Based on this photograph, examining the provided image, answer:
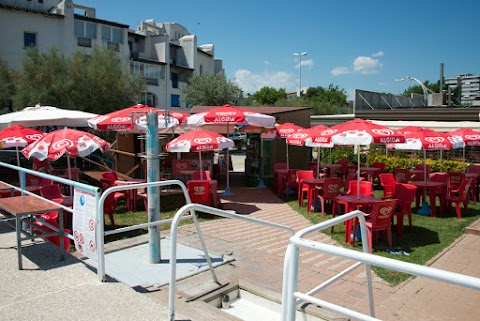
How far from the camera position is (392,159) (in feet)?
57.1

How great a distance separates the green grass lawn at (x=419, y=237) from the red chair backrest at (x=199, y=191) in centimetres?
266

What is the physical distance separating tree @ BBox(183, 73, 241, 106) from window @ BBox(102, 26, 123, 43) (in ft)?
30.4

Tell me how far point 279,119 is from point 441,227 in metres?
9.53

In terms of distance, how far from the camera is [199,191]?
32.8 feet

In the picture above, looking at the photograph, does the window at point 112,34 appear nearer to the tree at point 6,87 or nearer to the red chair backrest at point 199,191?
the tree at point 6,87

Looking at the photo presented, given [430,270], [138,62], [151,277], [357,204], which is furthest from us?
[138,62]

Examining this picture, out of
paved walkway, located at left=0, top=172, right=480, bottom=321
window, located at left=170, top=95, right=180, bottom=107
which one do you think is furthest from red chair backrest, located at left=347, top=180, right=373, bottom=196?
window, located at left=170, top=95, right=180, bottom=107

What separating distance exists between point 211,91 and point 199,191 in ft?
117

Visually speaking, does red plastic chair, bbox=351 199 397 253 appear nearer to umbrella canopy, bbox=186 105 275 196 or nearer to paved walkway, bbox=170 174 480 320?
paved walkway, bbox=170 174 480 320

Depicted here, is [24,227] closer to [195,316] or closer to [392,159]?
[195,316]

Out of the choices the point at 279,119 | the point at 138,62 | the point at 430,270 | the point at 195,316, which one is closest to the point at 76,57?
the point at 279,119

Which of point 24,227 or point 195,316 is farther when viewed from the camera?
point 24,227

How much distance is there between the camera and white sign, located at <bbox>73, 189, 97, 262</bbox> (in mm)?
4440

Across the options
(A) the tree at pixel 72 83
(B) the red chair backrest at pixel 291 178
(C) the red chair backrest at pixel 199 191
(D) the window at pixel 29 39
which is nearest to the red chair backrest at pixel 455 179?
(B) the red chair backrest at pixel 291 178
